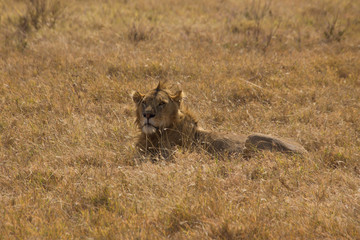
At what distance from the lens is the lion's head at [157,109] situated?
18.0 feet

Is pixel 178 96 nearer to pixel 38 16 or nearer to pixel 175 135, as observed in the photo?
Result: pixel 175 135

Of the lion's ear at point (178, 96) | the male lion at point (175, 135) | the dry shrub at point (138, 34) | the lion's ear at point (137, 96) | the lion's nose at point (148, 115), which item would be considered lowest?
the dry shrub at point (138, 34)

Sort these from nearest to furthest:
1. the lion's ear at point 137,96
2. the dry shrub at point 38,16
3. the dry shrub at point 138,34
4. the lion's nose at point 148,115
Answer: the lion's nose at point 148,115, the lion's ear at point 137,96, the dry shrub at point 138,34, the dry shrub at point 38,16

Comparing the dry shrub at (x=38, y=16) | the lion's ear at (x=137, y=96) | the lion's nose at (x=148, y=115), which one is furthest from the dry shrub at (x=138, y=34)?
the lion's nose at (x=148, y=115)

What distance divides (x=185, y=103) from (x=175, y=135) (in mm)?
2236

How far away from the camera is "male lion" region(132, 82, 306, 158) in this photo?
5.46 meters

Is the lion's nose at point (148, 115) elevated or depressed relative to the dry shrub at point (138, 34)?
elevated

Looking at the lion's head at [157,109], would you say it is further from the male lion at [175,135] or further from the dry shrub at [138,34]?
the dry shrub at [138,34]

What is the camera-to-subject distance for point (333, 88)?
8555mm

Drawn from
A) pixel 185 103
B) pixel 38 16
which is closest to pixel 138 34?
pixel 38 16

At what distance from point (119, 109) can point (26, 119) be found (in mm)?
1670

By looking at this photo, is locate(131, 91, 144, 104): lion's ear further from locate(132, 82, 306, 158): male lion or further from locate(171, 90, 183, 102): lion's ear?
locate(171, 90, 183, 102): lion's ear

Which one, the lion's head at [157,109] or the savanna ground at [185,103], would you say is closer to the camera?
the savanna ground at [185,103]

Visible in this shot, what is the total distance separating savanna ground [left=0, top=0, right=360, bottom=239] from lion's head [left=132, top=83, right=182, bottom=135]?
0.51 metres
